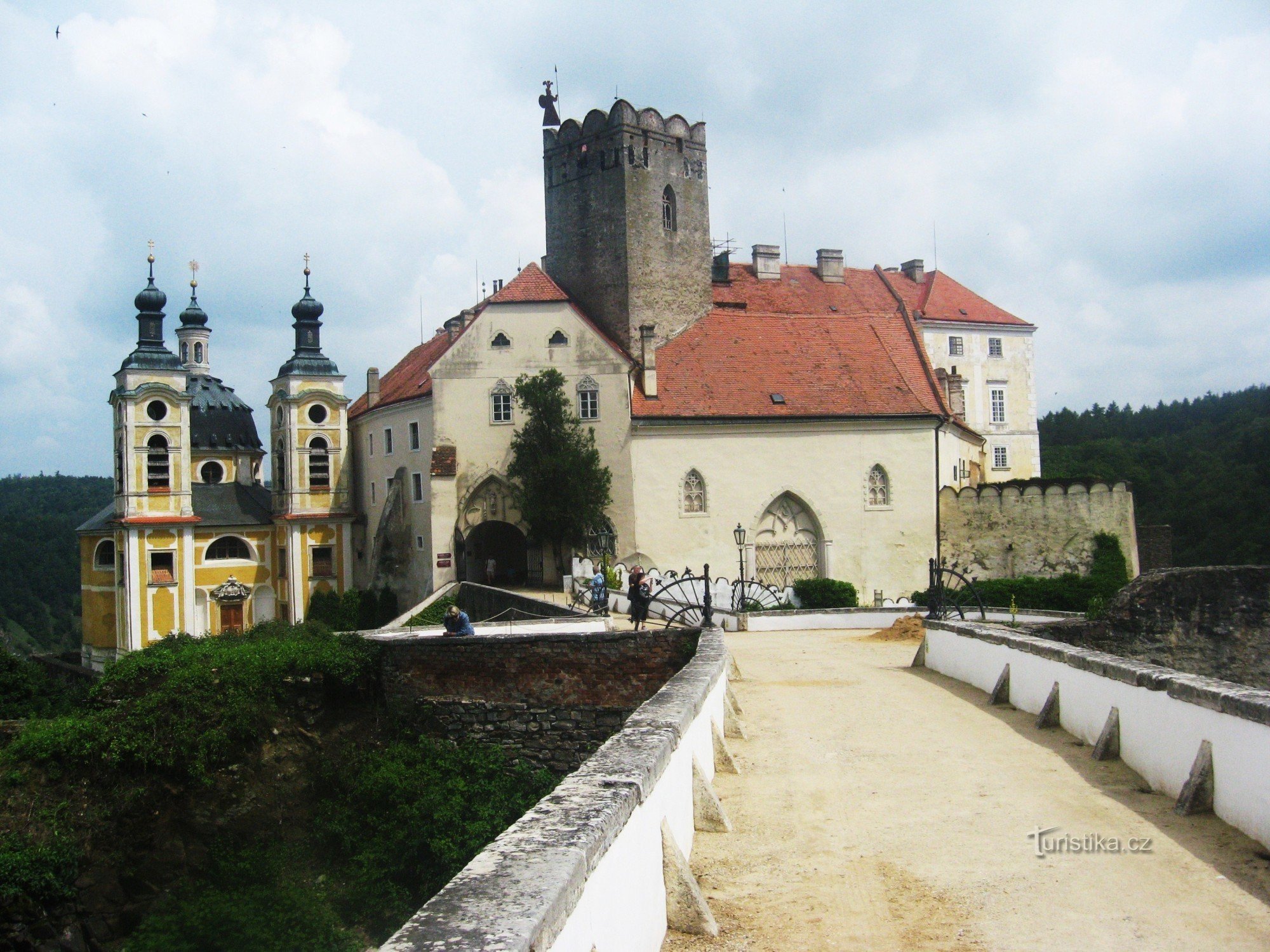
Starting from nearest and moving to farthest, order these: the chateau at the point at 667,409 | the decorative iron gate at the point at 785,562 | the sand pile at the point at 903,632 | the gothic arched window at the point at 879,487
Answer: the sand pile at the point at 903,632 < the chateau at the point at 667,409 < the decorative iron gate at the point at 785,562 < the gothic arched window at the point at 879,487

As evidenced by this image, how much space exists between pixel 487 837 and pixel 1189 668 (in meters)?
11.1

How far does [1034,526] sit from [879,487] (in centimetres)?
537

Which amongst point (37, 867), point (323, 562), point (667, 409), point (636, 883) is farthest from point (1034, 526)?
point (636, 883)

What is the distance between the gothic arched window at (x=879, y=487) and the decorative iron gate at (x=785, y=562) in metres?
2.73

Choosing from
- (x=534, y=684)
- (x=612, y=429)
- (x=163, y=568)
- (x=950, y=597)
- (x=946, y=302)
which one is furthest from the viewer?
(x=946, y=302)

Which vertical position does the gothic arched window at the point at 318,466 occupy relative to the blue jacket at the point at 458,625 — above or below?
above

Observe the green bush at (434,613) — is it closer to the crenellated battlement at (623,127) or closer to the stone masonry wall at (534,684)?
the stone masonry wall at (534,684)

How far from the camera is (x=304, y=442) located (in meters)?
50.8

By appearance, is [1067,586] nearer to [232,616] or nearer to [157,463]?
[232,616]

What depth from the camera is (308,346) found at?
53844 mm

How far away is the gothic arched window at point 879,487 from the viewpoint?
134 feet

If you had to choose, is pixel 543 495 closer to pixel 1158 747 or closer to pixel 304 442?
pixel 304 442

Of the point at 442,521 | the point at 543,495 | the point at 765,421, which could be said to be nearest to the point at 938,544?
the point at 765,421

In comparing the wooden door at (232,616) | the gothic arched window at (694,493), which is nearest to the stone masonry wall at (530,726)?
the gothic arched window at (694,493)
